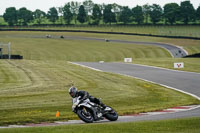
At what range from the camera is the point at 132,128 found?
12.8 m

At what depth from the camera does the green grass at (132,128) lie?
12320mm

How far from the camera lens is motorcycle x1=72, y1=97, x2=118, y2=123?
1446cm

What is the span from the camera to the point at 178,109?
18.7m

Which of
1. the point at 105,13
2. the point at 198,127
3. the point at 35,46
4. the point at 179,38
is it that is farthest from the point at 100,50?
the point at 105,13

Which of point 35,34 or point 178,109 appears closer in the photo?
point 178,109

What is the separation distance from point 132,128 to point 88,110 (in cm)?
Answer: 234

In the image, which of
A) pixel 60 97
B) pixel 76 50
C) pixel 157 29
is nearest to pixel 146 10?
pixel 157 29

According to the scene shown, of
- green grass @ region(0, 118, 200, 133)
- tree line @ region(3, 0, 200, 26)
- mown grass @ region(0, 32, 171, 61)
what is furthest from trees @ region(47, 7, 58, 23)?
green grass @ region(0, 118, 200, 133)

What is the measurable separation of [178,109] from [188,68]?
23263 millimetres

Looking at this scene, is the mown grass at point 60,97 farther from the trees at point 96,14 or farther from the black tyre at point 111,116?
the trees at point 96,14

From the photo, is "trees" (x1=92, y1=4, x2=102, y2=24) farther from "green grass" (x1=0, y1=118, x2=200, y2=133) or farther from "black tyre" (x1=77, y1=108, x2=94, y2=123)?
"green grass" (x1=0, y1=118, x2=200, y2=133)

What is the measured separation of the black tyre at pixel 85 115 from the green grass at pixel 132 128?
3.65 ft

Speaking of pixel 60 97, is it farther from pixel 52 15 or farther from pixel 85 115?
pixel 52 15

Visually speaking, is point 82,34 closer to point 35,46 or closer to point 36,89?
point 35,46
